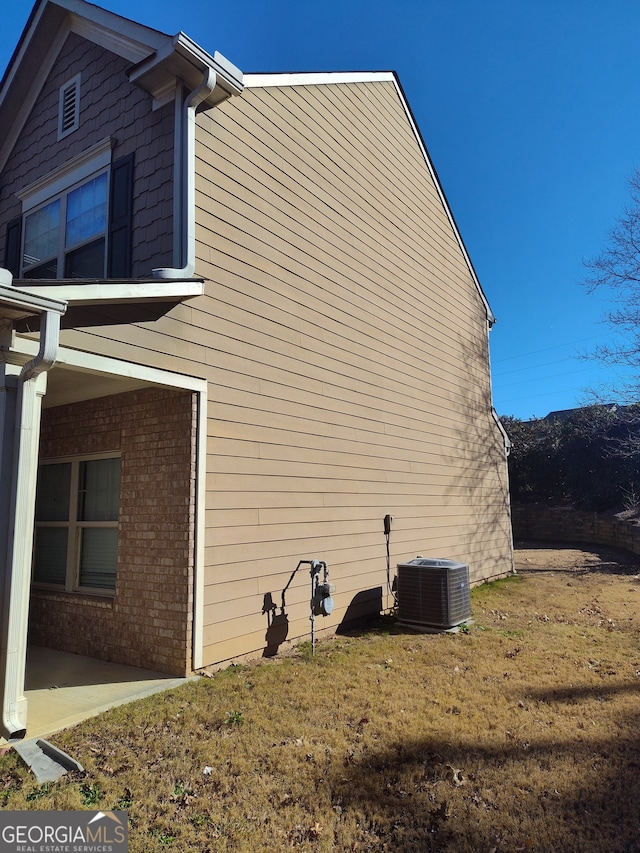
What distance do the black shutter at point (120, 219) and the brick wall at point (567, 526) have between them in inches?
635

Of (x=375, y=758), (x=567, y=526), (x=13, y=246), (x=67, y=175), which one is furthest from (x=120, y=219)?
(x=567, y=526)

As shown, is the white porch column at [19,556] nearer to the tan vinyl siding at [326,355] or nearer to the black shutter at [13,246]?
the tan vinyl siding at [326,355]

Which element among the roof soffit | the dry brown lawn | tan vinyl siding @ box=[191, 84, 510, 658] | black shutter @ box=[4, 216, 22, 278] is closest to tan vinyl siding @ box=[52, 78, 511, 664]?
tan vinyl siding @ box=[191, 84, 510, 658]

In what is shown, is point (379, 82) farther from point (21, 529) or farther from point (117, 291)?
point (21, 529)

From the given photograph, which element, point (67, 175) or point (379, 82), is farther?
point (379, 82)

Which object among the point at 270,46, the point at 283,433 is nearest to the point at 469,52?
the point at 270,46

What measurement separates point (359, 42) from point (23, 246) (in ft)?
23.8

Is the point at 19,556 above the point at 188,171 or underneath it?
underneath

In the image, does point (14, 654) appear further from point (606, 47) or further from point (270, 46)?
point (606, 47)

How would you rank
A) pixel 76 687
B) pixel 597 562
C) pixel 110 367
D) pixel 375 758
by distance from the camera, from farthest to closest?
pixel 597 562
pixel 76 687
pixel 110 367
pixel 375 758

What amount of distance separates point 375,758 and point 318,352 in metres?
4.83

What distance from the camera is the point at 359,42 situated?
33.7 feet

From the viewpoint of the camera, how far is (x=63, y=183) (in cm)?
705

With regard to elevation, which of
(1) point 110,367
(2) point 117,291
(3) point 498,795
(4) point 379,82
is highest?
(4) point 379,82
